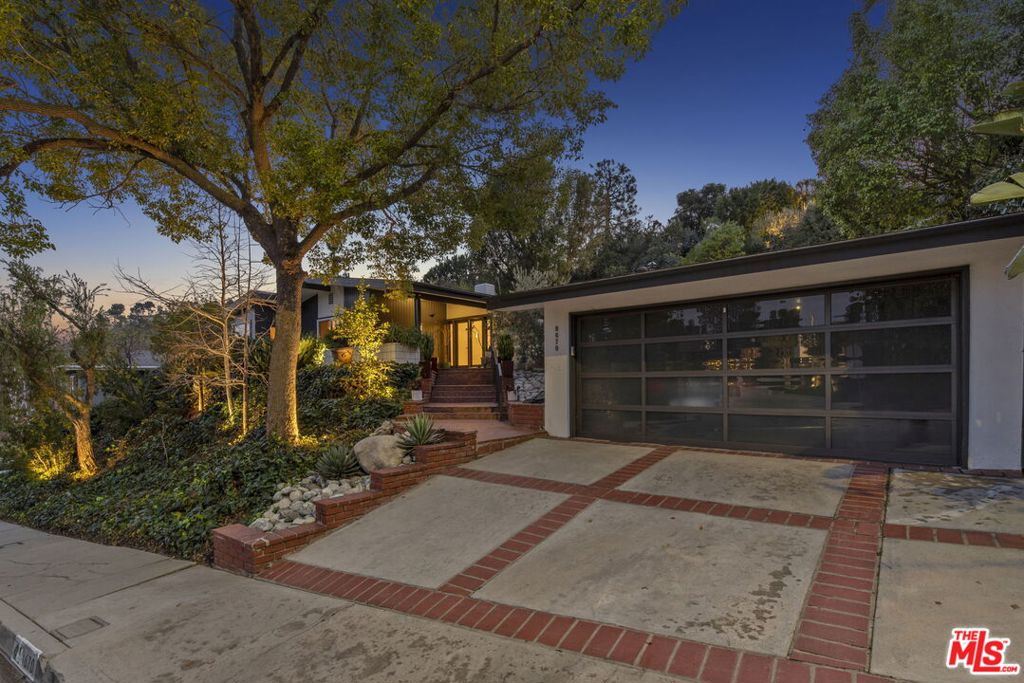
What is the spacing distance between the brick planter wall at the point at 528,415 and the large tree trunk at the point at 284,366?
3.75m

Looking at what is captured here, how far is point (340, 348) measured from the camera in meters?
15.1

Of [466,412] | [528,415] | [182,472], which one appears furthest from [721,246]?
[182,472]

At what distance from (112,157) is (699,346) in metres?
10.5

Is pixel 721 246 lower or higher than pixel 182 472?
higher

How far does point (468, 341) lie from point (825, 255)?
1374 cm

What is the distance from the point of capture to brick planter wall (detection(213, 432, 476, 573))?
15.7 feet

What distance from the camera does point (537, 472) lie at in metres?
6.46

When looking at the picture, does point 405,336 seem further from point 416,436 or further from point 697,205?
point 697,205

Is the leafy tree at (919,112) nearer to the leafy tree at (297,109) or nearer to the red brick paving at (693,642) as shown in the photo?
the leafy tree at (297,109)

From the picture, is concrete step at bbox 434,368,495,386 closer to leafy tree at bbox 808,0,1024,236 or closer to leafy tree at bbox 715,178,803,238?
leafy tree at bbox 808,0,1024,236

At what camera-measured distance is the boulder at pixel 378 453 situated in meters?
6.35

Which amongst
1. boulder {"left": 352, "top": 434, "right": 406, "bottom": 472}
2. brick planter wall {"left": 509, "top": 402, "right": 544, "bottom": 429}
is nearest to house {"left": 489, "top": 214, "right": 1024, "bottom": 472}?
brick planter wall {"left": 509, "top": 402, "right": 544, "bottom": 429}

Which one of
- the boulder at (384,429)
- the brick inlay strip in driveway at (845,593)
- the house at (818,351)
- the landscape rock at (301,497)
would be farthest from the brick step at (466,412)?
the brick inlay strip in driveway at (845,593)

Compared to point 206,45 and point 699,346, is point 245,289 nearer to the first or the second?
point 206,45
